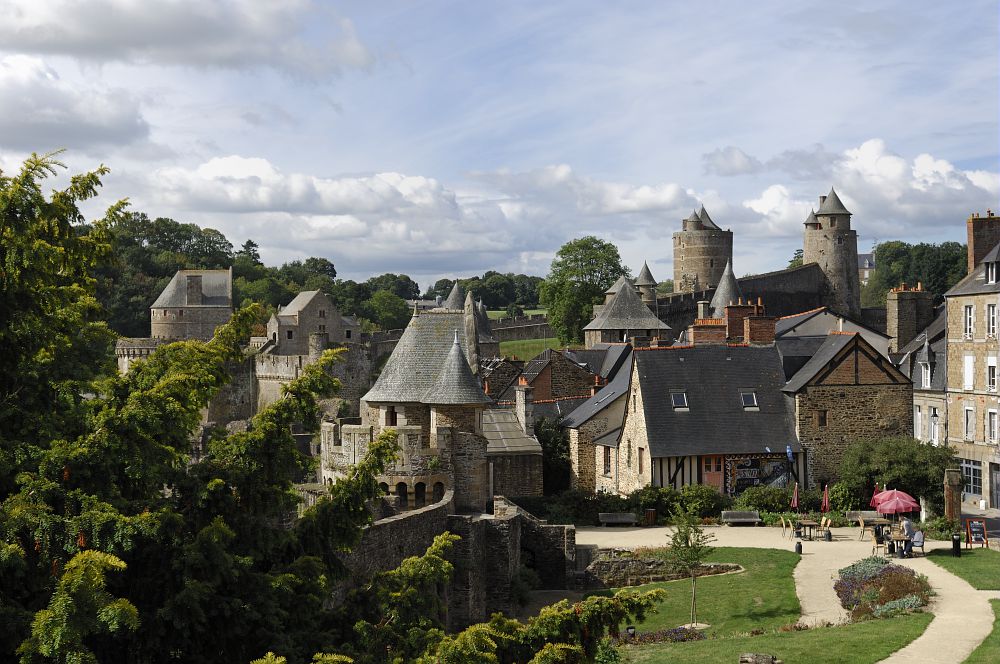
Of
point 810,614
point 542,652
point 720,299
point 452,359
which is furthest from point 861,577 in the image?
point 720,299

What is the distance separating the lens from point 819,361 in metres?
31.2

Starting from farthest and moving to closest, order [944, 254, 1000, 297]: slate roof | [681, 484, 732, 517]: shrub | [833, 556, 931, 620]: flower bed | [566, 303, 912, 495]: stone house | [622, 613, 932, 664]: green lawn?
[944, 254, 1000, 297]: slate roof
[566, 303, 912, 495]: stone house
[681, 484, 732, 517]: shrub
[833, 556, 931, 620]: flower bed
[622, 613, 932, 664]: green lawn

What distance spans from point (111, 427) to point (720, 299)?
2290 inches

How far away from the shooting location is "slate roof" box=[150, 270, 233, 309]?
69.1m

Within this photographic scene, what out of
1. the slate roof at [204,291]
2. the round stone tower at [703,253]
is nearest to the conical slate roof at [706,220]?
the round stone tower at [703,253]

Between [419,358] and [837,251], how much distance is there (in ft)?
206

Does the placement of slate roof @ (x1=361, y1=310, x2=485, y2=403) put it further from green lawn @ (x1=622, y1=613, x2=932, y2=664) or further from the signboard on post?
the signboard on post

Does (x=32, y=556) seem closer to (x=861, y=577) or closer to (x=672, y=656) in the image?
(x=672, y=656)

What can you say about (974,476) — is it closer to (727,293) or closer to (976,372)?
(976,372)

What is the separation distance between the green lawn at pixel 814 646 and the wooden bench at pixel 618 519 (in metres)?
10.0

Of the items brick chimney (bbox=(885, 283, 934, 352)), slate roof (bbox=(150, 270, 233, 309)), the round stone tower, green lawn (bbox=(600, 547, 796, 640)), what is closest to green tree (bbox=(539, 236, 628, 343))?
the round stone tower

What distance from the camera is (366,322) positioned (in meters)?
91.9

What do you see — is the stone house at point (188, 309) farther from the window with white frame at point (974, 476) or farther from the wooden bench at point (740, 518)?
the window with white frame at point (974, 476)

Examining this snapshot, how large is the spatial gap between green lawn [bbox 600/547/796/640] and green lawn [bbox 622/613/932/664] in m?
1.19
